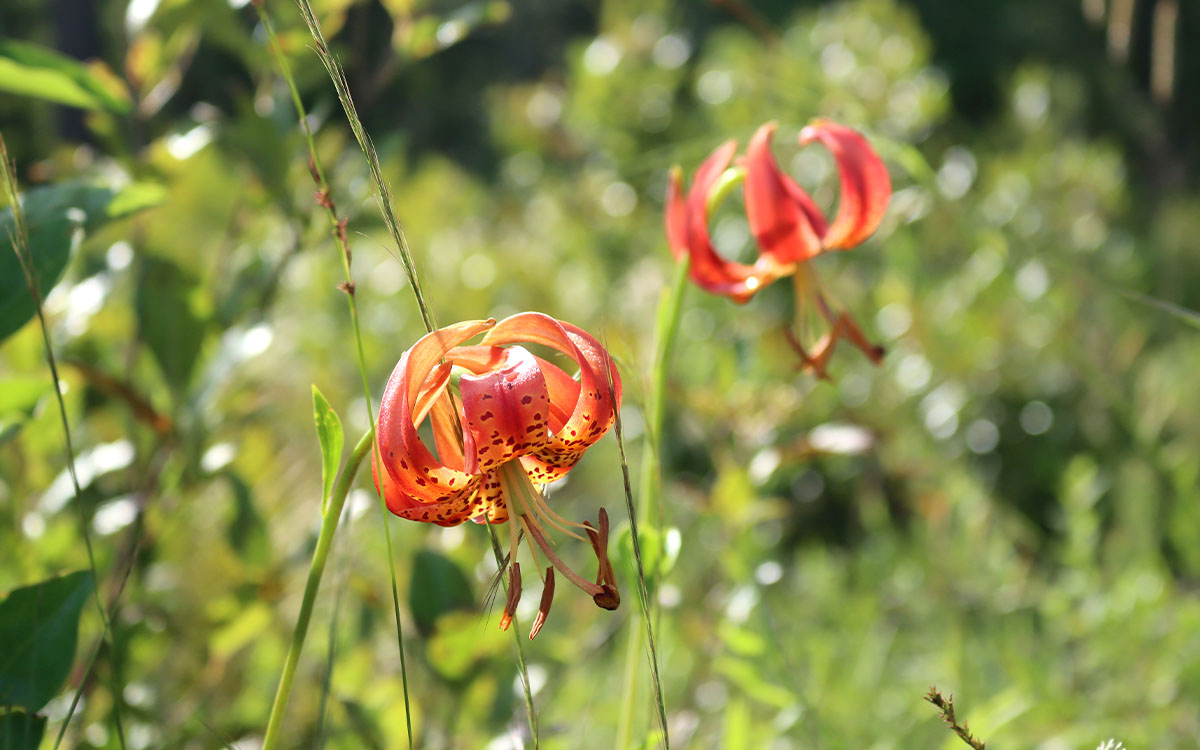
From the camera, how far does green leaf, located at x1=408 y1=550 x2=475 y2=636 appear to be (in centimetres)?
67

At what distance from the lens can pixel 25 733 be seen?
436 mm

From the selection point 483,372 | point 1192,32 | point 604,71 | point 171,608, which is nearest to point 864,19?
point 604,71

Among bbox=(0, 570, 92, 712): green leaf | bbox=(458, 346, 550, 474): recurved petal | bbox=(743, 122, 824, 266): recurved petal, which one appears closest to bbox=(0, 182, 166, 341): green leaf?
bbox=(0, 570, 92, 712): green leaf

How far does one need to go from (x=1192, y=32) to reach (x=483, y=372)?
735 cm

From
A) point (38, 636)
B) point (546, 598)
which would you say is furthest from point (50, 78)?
point (546, 598)

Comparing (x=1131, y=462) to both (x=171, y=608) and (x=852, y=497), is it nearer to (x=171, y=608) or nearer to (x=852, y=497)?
(x=852, y=497)

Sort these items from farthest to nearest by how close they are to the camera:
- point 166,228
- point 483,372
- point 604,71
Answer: point 604,71 < point 166,228 < point 483,372

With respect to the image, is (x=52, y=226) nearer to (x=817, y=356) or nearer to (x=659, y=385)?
(x=659, y=385)

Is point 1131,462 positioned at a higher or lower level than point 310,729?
lower

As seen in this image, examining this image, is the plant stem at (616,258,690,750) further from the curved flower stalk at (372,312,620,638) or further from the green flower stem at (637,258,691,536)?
the curved flower stalk at (372,312,620,638)

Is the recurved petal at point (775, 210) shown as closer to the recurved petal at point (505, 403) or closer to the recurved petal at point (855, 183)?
the recurved petal at point (855, 183)

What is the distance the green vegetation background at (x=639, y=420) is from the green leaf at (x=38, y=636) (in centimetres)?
7

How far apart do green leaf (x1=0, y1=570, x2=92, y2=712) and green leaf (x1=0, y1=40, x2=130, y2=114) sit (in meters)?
0.29

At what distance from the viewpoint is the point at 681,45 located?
7.73ft
